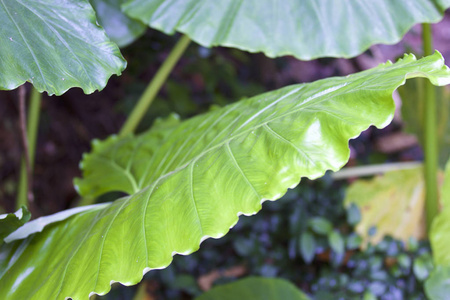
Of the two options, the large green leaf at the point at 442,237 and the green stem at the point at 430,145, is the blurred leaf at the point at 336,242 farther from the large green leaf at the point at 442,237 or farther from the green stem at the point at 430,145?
the green stem at the point at 430,145

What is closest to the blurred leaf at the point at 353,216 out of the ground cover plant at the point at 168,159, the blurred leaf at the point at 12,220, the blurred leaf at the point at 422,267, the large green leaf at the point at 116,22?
the blurred leaf at the point at 422,267

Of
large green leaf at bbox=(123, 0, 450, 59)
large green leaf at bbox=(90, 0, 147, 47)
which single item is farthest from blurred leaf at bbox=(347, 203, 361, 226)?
large green leaf at bbox=(90, 0, 147, 47)

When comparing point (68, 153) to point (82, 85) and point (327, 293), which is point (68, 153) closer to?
point (327, 293)

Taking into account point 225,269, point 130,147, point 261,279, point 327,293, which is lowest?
point 225,269

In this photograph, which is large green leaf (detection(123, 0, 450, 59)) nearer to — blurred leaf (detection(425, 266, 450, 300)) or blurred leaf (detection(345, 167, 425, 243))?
blurred leaf (detection(425, 266, 450, 300))

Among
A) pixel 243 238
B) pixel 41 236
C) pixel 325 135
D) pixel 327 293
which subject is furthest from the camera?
pixel 243 238

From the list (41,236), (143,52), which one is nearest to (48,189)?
(143,52)

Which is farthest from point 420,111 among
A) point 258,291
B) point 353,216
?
point 258,291

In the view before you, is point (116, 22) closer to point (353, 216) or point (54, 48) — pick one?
point (54, 48)
